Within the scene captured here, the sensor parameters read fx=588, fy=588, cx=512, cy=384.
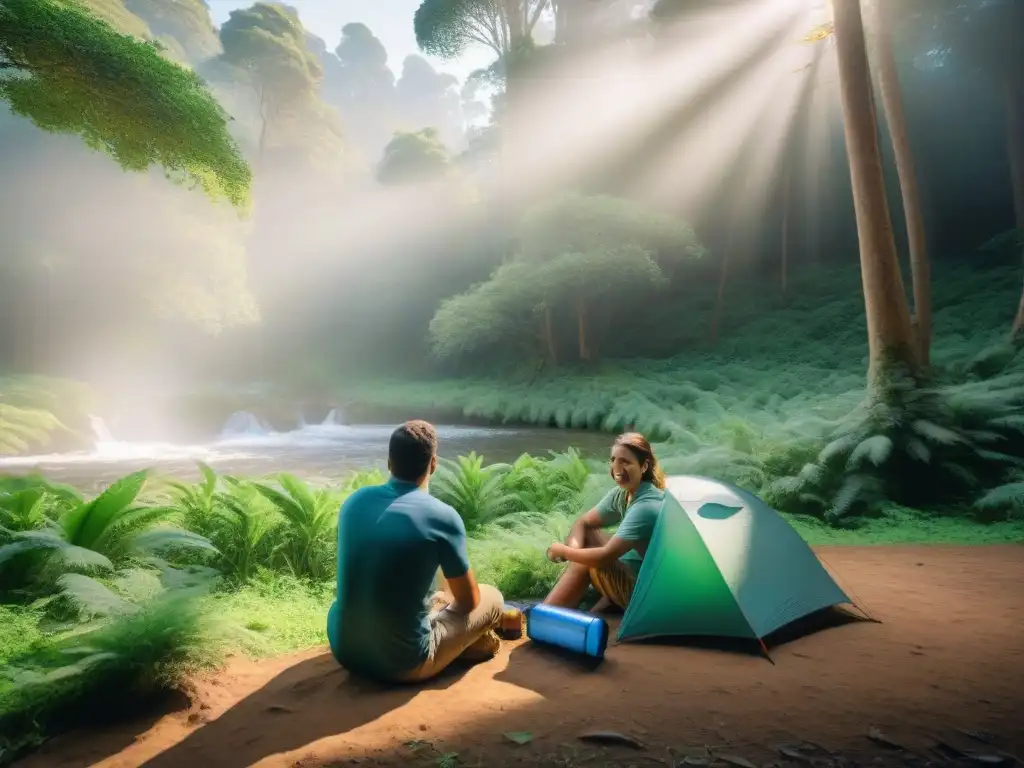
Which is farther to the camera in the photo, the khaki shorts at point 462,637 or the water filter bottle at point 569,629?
the water filter bottle at point 569,629

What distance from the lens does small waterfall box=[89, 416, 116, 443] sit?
48.9 feet

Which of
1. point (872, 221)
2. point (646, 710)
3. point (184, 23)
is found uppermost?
point (184, 23)

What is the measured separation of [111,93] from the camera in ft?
17.1

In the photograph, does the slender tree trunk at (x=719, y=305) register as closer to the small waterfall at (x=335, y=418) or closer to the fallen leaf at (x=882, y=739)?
the small waterfall at (x=335, y=418)

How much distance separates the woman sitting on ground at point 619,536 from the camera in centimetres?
348

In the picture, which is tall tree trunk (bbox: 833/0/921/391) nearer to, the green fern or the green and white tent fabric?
the green and white tent fabric

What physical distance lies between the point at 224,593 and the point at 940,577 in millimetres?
5186

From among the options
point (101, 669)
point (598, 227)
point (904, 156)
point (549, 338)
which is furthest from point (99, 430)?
point (904, 156)

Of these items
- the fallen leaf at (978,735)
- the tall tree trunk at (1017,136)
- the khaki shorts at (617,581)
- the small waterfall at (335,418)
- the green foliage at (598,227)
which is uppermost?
the tall tree trunk at (1017,136)

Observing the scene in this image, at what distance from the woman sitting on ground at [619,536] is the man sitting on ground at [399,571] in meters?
0.99

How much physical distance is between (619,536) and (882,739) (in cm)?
153

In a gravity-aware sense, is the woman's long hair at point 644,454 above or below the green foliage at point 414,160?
below

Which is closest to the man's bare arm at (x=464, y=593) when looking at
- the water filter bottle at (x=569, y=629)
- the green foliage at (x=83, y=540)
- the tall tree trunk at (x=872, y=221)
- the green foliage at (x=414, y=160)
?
the water filter bottle at (x=569, y=629)

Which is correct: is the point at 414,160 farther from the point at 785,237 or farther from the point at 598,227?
the point at 785,237
